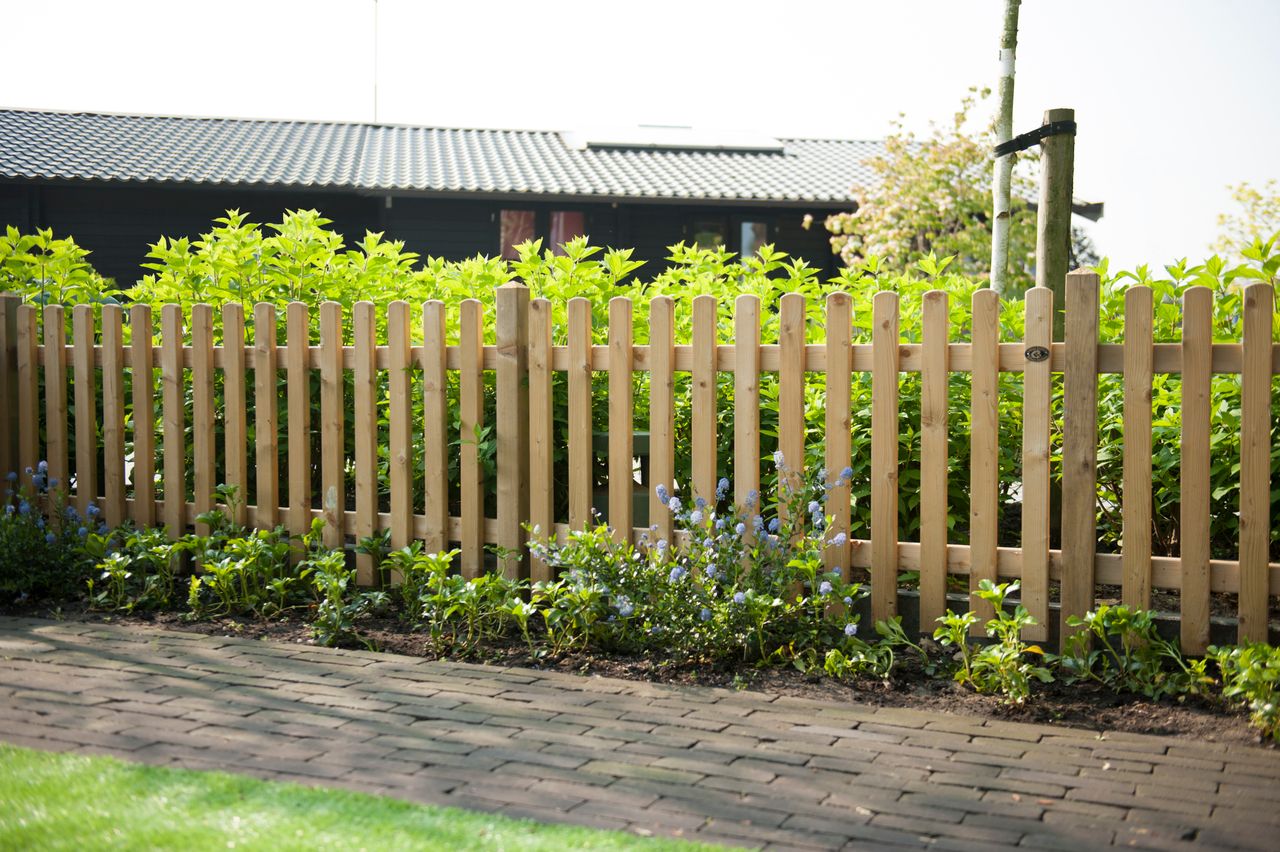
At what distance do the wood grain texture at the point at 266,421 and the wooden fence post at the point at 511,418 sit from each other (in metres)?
1.28

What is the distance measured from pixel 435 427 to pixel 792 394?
5.59ft

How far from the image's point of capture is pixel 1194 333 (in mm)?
4344

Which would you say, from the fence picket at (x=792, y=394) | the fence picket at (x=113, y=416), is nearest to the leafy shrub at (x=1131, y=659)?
the fence picket at (x=792, y=394)

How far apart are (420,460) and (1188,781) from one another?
147 inches

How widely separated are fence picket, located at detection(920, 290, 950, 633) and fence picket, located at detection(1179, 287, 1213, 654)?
33.0 inches

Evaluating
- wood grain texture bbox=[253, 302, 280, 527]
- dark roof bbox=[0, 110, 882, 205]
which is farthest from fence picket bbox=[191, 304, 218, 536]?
dark roof bbox=[0, 110, 882, 205]

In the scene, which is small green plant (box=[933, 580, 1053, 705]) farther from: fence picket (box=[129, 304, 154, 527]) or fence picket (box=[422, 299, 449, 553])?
fence picket (box=[129, 304, 154, 527])

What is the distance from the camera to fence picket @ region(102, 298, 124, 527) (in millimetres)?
6516

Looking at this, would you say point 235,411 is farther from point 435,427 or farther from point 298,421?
point 435,427

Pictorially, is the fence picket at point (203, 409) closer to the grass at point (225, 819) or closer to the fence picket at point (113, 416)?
the fence picket at point (113, 416)

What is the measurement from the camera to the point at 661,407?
17.0ft

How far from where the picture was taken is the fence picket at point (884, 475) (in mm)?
4781

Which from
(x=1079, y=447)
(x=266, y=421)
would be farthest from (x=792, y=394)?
(x=266, y=421)

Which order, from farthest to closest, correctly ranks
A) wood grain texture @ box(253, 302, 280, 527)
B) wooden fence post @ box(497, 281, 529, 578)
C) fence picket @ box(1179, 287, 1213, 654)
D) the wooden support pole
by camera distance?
wood grain texture @ box(253, 302, 280, 527) → the wooden support pole → wooden fence post @ box(497, 281, 529, 578) → fence picket @ box(1179, 287, 1213, 654)
